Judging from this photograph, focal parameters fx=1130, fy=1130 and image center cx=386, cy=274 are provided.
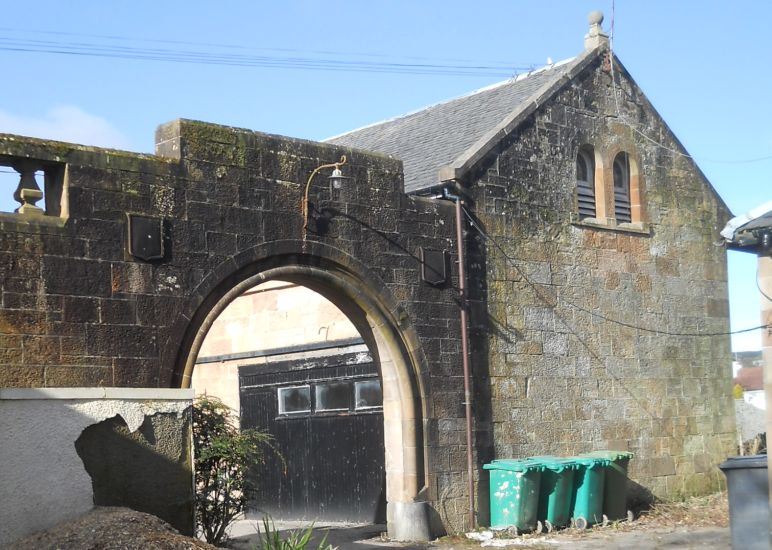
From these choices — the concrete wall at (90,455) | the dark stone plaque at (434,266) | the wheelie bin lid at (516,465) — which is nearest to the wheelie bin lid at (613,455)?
the wheelie bin lid at (516,465)

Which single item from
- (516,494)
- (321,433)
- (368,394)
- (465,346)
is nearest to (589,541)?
(516,494)

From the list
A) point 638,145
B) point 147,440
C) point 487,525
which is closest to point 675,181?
point 638,145

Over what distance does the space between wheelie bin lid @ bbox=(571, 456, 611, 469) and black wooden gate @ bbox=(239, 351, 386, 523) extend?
9.50 feet

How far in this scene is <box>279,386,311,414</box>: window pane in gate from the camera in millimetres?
16875

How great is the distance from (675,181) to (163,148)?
337 inches

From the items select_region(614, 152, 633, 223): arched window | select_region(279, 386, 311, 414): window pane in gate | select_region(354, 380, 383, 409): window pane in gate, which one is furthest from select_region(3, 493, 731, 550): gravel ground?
select_region(614, 152, 633, 223): arched window

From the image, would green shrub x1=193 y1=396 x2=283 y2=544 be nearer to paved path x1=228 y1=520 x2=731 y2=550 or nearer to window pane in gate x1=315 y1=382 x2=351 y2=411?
paved path x1=228 y1=520 x2=731 y2=550

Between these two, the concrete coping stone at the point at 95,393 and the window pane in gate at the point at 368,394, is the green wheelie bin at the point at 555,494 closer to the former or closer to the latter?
the window pane in gate at the point at 368,394

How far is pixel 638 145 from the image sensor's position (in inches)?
649

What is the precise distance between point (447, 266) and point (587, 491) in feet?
10.5

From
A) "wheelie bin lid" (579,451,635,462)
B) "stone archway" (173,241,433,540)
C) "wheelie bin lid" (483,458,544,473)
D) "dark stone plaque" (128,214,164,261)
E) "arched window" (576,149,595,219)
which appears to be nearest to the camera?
"dark stone plaque" (128,214,164,261)

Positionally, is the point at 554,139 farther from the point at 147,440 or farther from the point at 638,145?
the point at 147,440

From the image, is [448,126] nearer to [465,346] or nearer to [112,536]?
[465,346]

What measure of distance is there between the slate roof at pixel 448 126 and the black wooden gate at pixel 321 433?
2.84m
